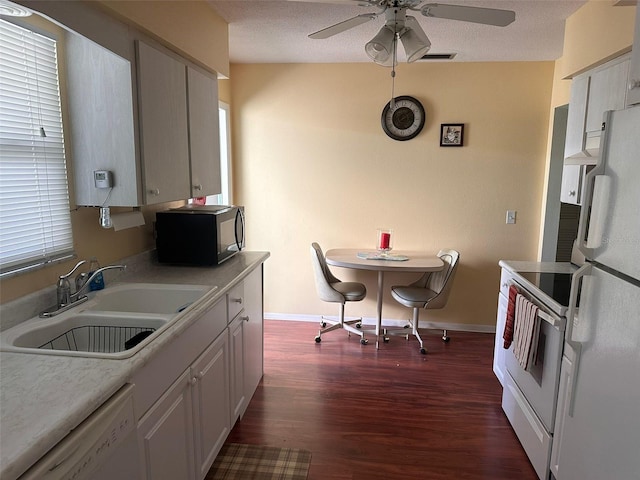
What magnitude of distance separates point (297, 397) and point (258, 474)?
0.78m

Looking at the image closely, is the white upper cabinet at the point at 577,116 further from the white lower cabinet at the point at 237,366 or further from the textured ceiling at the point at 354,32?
the white lower cabinet at the point at 237,366

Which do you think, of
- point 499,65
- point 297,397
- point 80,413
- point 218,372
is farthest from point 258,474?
point 499,65

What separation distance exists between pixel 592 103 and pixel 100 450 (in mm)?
2888

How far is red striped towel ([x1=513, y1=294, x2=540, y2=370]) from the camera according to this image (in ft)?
7.24

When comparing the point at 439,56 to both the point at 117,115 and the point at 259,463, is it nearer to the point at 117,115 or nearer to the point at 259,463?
the point at 117,115

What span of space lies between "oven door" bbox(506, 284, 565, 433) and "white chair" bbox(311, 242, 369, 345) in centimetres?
173

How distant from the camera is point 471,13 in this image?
198 centimetres

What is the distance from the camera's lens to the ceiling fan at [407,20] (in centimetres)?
197

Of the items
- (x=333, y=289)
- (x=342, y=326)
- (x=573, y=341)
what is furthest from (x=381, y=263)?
(x=573, y=341)

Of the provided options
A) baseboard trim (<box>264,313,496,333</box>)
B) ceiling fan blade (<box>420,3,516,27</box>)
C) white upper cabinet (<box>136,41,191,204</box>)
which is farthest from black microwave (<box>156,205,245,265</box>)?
baseboard trim (<box>264,313,496,333</box>)

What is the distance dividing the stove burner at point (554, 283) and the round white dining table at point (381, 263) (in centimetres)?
112

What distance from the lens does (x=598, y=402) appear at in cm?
159

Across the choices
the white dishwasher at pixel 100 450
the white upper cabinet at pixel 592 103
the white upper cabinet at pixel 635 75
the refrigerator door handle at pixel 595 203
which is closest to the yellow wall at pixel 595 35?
the white upper cabinet at pixel 592 103

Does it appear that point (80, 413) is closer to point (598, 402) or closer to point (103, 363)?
point (103, 363)
